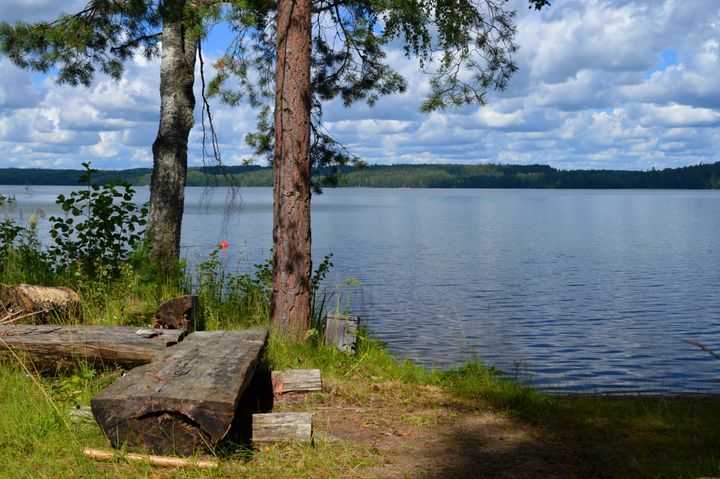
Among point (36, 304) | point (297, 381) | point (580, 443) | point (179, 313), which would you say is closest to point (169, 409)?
point (297, 381)

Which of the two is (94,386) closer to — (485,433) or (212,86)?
(485,433)

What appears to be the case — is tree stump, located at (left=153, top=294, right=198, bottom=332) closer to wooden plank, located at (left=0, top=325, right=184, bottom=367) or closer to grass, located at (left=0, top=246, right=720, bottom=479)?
grass, located at (left=0, top=246, right=720, bottom=479)

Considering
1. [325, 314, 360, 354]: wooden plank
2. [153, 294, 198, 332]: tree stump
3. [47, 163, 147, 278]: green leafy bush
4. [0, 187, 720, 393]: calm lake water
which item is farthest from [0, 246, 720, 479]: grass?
[0, 187, 720, 393]: calm lake water

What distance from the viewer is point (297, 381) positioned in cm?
746

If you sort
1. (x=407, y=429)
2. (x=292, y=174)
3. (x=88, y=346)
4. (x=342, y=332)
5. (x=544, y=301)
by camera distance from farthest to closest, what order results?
1. (x=544, y=301)
2. (x=292, y=174)
3. (x=342, y=332)
4. (x=88, y=346)
5. (x=407, y=429)

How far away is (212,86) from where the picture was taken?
40.9ft

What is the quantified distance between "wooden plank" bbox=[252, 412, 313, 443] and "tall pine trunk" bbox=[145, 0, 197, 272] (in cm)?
660

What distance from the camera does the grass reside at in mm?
5582

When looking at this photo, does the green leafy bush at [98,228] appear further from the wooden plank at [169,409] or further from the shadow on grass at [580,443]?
the shadow on grass at [580,443]

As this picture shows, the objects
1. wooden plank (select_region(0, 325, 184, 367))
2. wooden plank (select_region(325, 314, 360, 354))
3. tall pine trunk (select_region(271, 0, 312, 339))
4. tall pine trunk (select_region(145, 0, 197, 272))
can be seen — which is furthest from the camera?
tall pine trunk (select_region(145, 0, 197, 272))

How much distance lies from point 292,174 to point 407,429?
375cm

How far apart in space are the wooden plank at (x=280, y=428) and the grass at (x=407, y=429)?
0.10m

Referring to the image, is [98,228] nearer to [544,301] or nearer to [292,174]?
[292,174]

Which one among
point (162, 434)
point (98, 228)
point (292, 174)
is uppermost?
point (292, 174)
